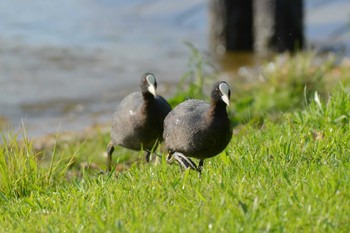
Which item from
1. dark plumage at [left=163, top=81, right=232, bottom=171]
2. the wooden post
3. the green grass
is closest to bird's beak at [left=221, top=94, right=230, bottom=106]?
dark plumage at [left=163, top=81, right=232, bottom=171]

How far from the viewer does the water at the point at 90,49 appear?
1181 centimetres

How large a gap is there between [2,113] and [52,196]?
5900mm

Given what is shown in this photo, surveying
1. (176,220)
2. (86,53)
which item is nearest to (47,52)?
(86,53)

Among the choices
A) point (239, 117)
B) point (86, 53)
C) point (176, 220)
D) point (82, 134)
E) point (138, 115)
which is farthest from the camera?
point (86, 53)

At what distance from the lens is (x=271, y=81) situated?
31.4 ft

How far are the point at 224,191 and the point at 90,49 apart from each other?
10806 mm

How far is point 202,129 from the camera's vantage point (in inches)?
220

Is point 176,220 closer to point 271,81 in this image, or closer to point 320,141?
point 320,141

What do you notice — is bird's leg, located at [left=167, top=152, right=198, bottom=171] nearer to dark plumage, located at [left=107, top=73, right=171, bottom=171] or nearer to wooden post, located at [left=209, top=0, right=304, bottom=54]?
dark plumage, located at [left=107, top=73, right=171, bottom=171]

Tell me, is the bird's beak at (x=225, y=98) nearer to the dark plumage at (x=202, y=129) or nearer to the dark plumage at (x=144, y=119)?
the dark plumage at (x=202, y=129)

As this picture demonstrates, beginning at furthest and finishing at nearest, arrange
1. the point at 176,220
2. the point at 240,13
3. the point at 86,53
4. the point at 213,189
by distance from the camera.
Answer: the point at 86,53
the point at 240,13
the point at 213,189
the point at 176,220

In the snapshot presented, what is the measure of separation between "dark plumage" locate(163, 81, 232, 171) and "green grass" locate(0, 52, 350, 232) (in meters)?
0.12

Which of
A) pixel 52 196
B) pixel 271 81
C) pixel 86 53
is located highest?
pixel 52 196

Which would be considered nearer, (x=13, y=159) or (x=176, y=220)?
(x=176, y=220)
